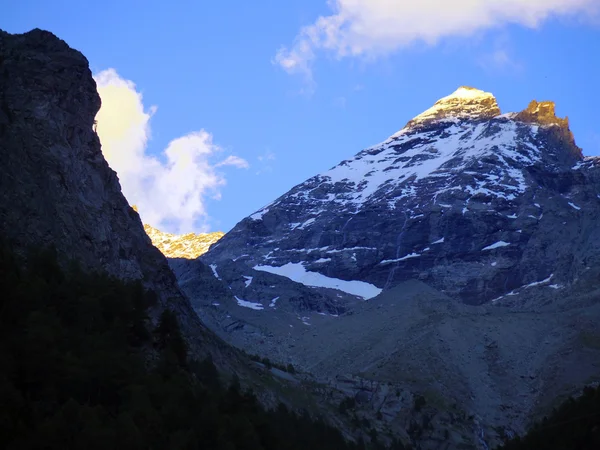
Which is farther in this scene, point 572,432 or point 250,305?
point 250,305

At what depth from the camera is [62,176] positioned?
61.3 meters

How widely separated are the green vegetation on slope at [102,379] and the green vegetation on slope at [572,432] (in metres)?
14.2

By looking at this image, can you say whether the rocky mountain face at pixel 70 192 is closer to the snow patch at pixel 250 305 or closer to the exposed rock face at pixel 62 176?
the exposed rock face at pixel 62 176

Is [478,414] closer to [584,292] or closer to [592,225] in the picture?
[584,292]

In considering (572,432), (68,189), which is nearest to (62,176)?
(68,189)

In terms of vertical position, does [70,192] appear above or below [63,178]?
below

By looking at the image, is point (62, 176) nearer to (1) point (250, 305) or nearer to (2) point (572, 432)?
(2) point (572, 432)

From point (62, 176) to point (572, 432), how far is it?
1458 inches

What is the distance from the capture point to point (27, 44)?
70250mm

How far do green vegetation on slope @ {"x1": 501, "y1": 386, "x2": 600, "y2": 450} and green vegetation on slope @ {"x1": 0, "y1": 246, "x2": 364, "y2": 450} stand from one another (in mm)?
14238

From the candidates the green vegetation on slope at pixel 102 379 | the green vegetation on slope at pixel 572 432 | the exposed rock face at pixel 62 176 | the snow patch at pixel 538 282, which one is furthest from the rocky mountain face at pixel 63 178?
the snow patch at pixel 538 282

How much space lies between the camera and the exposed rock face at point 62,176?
5666 cm

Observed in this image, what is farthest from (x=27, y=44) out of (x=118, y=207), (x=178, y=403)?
(x=178, y=403)

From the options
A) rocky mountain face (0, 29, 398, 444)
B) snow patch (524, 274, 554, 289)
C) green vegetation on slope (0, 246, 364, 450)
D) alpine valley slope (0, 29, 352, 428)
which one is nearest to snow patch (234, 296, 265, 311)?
snow patch (524, 274, 554, 289)
